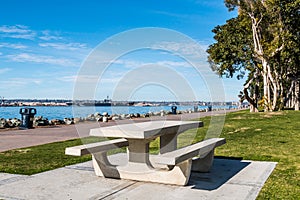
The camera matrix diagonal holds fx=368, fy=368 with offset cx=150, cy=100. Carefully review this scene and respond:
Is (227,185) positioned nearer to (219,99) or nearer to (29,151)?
(219,99)

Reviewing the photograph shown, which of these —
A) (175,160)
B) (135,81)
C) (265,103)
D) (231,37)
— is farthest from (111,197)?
(231,37)

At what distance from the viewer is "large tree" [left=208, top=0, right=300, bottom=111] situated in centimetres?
2433

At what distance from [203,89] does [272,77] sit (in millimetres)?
18279

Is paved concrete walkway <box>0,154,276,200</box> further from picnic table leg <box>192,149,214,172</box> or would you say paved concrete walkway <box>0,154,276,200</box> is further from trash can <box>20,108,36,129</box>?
trash can <box>20,108,36,129</box>

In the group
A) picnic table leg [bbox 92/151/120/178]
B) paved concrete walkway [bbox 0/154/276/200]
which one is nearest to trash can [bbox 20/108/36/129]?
paved concrete walkway [bbox 0/154/276/200]

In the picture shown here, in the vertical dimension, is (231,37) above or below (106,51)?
above

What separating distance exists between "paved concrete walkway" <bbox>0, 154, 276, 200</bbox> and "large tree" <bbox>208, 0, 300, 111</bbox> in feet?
64.5

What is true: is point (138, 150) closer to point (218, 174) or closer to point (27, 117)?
point (218, 174)

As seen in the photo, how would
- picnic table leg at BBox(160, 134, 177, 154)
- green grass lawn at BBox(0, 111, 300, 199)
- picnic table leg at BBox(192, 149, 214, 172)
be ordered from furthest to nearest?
picnic table leg at BBox(160, 134, 177, 154), picnic table leg at BBox(192, 149, 214, 172), green grass lawn at BBox(0, 111, 300, 199)

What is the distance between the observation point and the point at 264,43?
83.5 feet

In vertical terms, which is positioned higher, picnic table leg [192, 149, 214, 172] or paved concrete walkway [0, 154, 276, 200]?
picnic table leg [192, 149, 214, 172]

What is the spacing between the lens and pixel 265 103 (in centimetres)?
2533

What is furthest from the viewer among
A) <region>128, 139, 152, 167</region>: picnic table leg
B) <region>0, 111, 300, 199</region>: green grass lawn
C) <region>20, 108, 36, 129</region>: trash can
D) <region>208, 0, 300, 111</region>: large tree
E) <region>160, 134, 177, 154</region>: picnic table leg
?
<region>208, 0, 300, 111</region>: large tree

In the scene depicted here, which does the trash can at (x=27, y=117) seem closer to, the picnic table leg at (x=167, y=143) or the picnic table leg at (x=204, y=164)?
the picnic table leg at (x=167, y=143)
